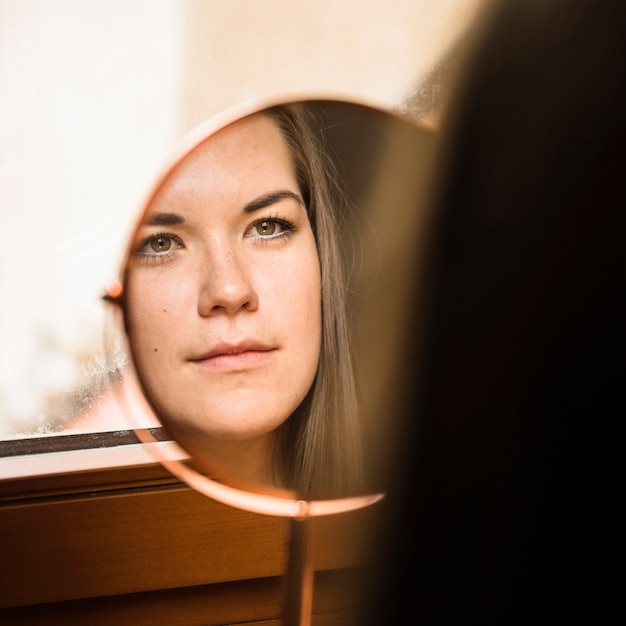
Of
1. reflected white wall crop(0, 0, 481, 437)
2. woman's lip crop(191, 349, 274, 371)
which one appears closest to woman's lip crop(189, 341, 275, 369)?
woman's lip crop(191, 349, 274, 371)

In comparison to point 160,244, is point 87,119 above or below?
above

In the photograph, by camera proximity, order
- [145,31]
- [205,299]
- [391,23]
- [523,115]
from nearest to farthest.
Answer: [523,115]
[205,299]
[145,31]
[391,23]

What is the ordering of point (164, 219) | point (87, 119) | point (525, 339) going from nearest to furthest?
point (525, 339) < point (164, 219) < point (87, 119)

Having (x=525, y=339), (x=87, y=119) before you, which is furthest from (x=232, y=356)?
(x=87, y=119)

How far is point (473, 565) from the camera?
234 mm

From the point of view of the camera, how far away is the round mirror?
482 millimetres

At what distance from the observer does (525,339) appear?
0.23 metres

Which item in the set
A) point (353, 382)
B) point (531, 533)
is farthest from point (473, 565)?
point (353, 382)

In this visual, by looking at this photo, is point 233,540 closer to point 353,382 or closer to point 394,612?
point 353,382

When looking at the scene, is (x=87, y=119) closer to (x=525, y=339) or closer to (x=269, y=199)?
(x=269, y=199)

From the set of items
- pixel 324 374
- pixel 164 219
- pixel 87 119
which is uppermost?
pixel 87 119

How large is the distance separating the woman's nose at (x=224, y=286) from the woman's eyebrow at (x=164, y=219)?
1.4 inches

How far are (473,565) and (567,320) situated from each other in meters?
0.09

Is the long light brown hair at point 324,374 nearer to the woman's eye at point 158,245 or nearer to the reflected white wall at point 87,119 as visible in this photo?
the woman's eye at point 158,245
